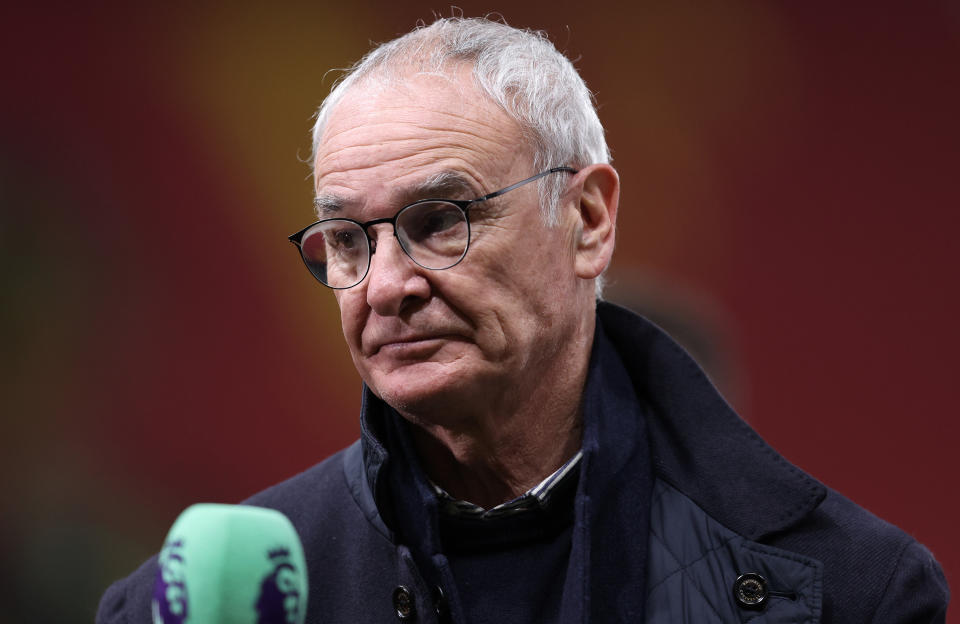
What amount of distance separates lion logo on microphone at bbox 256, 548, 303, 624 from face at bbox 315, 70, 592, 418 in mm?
686

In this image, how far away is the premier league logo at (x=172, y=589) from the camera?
0.90m

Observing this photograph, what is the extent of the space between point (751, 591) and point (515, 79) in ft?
2.95

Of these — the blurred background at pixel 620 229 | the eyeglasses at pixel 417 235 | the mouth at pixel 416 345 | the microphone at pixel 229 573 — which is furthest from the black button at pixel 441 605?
the blurred background at pixel 620 229

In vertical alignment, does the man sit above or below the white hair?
below

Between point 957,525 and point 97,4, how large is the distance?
9.86ft

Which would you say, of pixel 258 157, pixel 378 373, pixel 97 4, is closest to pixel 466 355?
pixel 378 373

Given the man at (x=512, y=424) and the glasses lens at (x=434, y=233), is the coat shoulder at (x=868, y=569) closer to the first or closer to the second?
→ the man at (x=512, y=424)

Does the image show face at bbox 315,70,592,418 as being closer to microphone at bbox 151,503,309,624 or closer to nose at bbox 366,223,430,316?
nose at bbox 366,223,430,316

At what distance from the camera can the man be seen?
5.25 ft

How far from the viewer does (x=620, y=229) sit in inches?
128

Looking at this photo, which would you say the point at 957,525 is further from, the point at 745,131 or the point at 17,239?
the point at 17,239

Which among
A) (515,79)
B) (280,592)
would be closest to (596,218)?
(515,79)

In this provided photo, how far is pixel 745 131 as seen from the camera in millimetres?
3211

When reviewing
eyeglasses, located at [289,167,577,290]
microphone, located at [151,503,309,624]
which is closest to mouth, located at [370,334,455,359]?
eyeglasses, located at [289,167,577,290]
